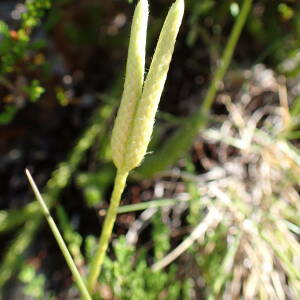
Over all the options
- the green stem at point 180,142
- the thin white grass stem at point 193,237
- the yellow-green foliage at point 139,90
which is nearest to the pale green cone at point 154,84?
the yellow-green foliage at point 139,90

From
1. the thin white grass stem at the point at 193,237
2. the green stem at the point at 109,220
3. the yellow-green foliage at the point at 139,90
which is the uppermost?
the yellow-green foliage at the point at 139,90

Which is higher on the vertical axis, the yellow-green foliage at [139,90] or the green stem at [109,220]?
the yellow-green foliage at [139,90]

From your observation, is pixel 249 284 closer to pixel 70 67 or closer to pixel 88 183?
pixel 88 183

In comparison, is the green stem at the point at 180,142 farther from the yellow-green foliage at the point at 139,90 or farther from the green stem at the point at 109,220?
the yellow-green foliage at the point at 139,90

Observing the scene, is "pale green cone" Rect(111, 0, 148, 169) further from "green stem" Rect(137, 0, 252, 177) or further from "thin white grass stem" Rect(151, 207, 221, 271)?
"green stem" Rect(137, 0, 252, 177)

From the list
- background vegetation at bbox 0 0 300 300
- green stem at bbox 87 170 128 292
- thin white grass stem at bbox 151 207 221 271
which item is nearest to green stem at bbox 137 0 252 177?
background vegetation at bbox 0 0 300 300

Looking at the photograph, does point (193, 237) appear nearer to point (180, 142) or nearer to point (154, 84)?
point (180, 142)

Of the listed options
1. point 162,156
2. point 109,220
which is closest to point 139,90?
point 109,220

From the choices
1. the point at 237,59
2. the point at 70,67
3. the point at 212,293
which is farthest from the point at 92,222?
the point at 237,59
